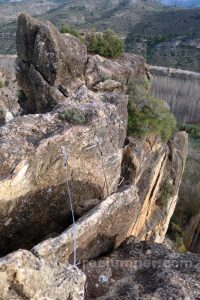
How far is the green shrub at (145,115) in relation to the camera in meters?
17.1

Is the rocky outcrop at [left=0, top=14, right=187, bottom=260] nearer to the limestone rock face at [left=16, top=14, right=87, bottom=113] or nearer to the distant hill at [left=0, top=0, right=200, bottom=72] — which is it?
the limestone rock face at [left=16, top=14, right=87, bottom=113]

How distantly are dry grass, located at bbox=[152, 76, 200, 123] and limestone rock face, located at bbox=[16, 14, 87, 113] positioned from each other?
5329cm

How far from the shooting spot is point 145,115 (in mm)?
17328

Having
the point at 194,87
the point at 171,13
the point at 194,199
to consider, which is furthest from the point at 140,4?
the point at 194,199

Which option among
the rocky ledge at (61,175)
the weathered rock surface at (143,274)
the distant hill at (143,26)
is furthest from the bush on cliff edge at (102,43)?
the distant hill at (143,26)

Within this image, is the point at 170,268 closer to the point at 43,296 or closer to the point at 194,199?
the point at 43,296

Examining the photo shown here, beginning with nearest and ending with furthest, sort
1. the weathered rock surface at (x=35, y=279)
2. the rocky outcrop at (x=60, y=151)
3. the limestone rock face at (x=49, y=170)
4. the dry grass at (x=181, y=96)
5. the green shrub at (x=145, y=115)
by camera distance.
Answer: the weathered rock surface at (x=35, y=279) → the limestone rock face at (x=49, y=170) → the rocky outcrop at (x=60, y=151) → the green shrub at (x=145, y=115) → the dry grass at (x=181, y=96)

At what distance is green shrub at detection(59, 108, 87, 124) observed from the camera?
12051 mm

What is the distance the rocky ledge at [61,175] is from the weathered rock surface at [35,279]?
0.06 feet

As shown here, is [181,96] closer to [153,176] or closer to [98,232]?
[153,176]

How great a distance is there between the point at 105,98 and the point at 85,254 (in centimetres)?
591

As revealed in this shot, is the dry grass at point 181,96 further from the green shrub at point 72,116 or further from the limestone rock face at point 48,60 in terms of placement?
the green shrub at point 72,116

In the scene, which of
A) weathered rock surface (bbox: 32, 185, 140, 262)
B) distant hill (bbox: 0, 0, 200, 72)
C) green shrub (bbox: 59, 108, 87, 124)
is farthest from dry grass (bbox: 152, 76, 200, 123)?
weathered rock surface (bbox: 32, 185, 140, 262)

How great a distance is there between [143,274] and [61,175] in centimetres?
348
